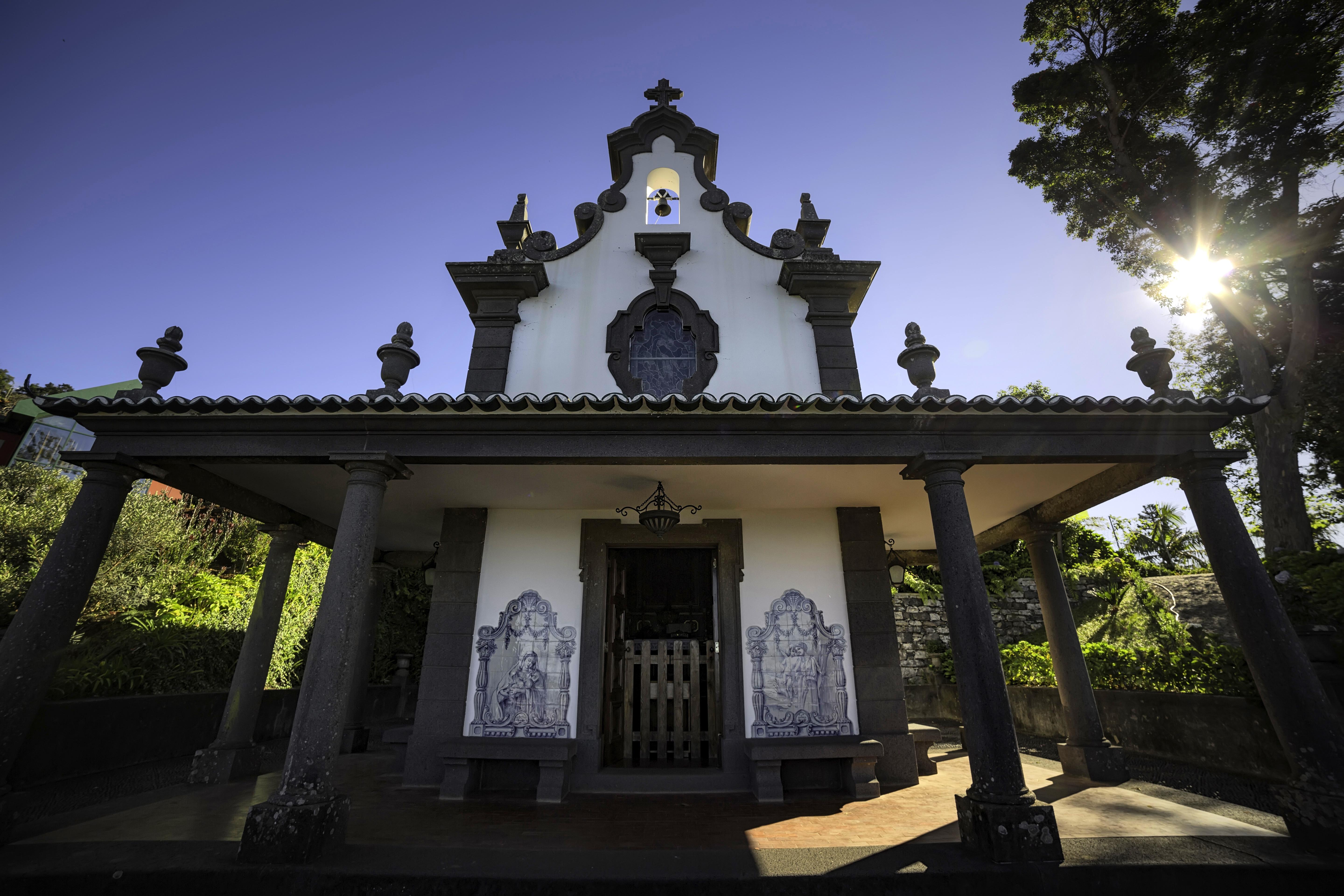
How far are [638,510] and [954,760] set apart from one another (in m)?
6.15

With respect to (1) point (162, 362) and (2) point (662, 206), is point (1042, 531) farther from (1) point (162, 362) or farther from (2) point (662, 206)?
(1) point (162, 362)

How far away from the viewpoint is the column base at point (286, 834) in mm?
3957

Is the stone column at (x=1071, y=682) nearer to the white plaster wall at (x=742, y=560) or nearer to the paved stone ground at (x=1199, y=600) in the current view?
the white plaster wall at (x=742, y=560)

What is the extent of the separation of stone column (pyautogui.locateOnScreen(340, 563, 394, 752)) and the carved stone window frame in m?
5.42

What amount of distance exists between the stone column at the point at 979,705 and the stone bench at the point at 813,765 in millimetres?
1755

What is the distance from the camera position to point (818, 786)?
Result: 6465 mm

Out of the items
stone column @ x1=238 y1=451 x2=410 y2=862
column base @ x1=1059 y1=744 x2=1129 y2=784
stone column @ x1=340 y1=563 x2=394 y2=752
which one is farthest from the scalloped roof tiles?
stone column @ x1=340 y1=563 x2=394 y2=752

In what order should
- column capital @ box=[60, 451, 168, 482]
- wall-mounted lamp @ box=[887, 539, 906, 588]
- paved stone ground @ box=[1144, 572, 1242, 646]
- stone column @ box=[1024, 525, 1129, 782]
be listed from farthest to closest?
paved stone ground @ box=[1144, 572, 1242, 646]
wall-mounted lamp @ box=[887, 539, 906, 588]
stone column @ box=[1024, 525, 1129, 782]
column capital @ box=[60, 451, 168, 482]

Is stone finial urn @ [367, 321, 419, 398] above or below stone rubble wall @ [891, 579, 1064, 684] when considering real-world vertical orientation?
above

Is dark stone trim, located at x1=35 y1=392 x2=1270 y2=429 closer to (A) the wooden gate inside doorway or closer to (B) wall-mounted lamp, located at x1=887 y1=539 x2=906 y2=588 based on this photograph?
(A) the wooden gate inside doorway

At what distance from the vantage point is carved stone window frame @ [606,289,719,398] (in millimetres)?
7926

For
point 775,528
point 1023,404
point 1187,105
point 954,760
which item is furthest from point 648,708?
point 1187,105

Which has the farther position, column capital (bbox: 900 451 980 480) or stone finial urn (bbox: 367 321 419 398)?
stone finial urn (bbox: 367 321 419 398)

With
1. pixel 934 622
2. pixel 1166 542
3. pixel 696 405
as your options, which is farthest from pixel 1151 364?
pixel 1166 542
